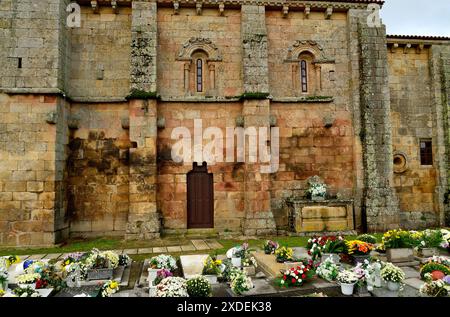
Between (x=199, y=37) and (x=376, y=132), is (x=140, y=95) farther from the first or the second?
(x=376, y=132)

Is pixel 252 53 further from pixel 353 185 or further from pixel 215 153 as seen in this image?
pixel 353 185

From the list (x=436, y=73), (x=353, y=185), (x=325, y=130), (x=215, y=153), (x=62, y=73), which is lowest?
(x=353, y=185)

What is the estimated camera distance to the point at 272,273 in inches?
267

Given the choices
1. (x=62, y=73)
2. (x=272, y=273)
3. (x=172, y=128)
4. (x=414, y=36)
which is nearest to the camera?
(x=272, y=273)

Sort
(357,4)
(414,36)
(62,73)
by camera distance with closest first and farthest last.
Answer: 1. (62,73)
2. (357,4)
3. (414,36)

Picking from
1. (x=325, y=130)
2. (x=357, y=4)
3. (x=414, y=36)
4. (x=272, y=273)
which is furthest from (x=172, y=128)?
(x=414, y=36)

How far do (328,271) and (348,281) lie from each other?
0.60m

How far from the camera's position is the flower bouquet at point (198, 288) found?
5141mm

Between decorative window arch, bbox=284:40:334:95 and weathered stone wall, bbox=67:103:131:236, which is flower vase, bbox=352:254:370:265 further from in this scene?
weathered stone wall, bbox=67:103:131:236

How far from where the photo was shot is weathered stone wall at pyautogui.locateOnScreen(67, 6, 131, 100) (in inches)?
486

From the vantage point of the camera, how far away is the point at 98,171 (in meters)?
12.1

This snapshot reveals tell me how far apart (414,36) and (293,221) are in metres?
9.88

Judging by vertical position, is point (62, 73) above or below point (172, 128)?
above

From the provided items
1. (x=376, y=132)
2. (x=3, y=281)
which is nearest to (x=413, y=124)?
(x=376, y=132)
